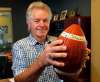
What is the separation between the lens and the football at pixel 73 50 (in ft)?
2.31

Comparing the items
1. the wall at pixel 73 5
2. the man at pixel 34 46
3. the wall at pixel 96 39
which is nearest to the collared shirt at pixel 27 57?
the man at pixel 34 46

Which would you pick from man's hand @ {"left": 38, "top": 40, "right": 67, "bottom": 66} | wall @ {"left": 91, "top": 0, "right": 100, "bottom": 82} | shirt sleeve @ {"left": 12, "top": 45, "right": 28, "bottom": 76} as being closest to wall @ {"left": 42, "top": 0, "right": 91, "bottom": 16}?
wall @ {"left": 91, "top": 0, "right": 100, "bottom": 82}

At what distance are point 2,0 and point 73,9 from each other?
6.50 ft

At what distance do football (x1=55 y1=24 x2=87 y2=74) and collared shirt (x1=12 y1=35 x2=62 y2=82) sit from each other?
42 centimetres

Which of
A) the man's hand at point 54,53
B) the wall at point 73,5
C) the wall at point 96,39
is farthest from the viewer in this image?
the wall at point 73,5

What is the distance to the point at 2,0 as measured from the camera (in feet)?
17.4

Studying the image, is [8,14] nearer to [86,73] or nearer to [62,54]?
[86,73]

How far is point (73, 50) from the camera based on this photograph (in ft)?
2.36

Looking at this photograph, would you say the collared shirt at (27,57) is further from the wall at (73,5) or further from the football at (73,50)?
the wall at (73,5)

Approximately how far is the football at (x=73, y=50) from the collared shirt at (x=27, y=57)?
419 mm

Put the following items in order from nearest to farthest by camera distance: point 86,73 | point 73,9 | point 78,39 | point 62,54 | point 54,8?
point 62,54 < point 78,39 < point 86,73 < point 73,9 < point 54,8

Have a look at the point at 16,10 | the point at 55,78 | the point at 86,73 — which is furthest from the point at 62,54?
the point at 16,10

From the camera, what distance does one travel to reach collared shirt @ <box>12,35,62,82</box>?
3.75 ft

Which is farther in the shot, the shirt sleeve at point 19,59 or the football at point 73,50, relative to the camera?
the shirt sleeve at point 19,59
